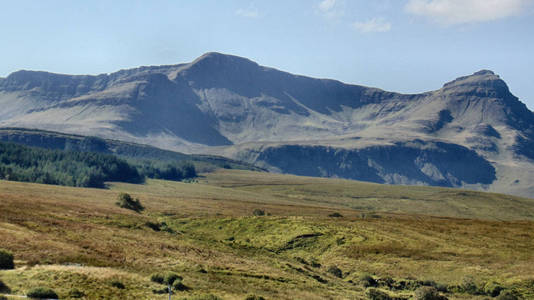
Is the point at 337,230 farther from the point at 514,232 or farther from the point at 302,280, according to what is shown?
the point at 302,280

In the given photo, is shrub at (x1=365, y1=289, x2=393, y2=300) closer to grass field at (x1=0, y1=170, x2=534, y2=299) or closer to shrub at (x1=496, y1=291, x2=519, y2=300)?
grass field at (x1=0, y1=170, x2=534, y2=299)

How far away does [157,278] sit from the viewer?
3719 centimetres

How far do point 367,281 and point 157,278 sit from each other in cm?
2420

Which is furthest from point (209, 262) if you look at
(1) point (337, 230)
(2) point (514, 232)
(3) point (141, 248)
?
(2) point (514, 232)

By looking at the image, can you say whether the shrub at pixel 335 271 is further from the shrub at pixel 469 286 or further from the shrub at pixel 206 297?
the shrub at pixel 206 297

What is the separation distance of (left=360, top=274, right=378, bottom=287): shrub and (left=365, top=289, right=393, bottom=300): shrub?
4.73 meters

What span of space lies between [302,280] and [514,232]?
48355 mm

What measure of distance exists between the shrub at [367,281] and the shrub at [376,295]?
473 cm

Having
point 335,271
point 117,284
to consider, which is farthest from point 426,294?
point 117,284

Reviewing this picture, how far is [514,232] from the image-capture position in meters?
77.3

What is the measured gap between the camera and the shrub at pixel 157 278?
37.1m

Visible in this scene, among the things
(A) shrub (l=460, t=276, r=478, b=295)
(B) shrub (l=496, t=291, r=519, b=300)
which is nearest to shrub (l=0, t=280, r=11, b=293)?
(B) shrub (l=496, t=291, r=519, b=300)

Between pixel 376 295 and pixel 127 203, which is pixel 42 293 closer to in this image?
pixel 376 295

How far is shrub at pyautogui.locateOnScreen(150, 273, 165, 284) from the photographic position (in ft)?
122
